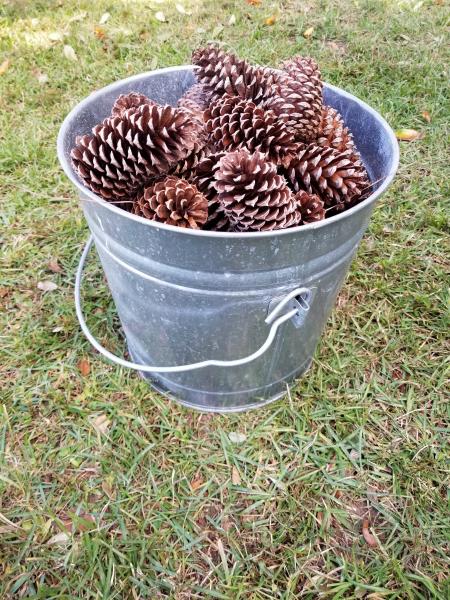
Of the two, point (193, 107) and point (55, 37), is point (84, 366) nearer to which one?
point (193, 107)

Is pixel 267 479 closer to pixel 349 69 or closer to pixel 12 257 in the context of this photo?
pixel 12 257

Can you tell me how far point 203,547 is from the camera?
1.36 m

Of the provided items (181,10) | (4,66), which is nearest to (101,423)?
(4,66)

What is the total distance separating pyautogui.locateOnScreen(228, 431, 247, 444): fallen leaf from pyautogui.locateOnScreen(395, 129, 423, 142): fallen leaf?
191cm

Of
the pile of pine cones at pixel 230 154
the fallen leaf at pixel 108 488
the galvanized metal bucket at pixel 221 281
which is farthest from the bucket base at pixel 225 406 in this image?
the pile of pine cones at pixel 230 154

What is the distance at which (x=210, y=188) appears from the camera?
1.25 meters

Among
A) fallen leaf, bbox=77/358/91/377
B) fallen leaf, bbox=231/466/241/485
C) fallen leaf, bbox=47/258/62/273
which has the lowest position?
fallen leaf, bbox=231/466/241/485

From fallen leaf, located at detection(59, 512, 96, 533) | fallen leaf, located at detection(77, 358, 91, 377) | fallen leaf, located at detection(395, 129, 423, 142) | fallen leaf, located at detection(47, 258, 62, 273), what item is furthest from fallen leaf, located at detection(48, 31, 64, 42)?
fallen leaf, located at detection(59, 512, 96, 533)

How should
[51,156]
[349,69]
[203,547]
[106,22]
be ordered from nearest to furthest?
[203,547] < [51,156] < [349,69] < [106,22]

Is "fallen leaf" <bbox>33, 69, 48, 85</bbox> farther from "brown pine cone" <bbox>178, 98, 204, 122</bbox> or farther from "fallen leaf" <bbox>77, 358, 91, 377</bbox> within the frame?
"fallen leaf" <bbox>77, 358, 91, 377</bbox>

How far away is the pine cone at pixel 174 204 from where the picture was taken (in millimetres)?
1128

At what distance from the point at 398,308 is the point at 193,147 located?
1120mm

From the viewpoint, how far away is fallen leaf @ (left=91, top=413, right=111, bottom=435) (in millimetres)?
1582

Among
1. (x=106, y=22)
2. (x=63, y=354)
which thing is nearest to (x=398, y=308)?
(x=63, y=354)
